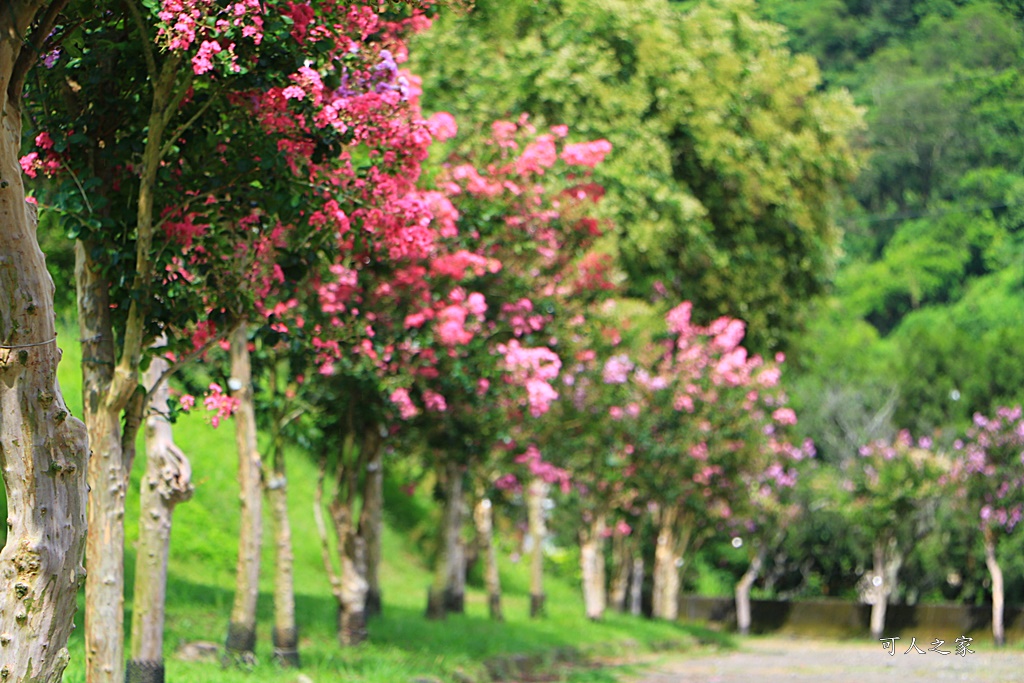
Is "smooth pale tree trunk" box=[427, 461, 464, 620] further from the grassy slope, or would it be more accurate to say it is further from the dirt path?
A: the dirt path

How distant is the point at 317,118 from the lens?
7.25 meters

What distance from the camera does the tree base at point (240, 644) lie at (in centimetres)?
1173

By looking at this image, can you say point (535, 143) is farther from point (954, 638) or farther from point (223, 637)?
point (954, 638)

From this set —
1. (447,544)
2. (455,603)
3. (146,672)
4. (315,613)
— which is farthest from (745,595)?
(146,672)

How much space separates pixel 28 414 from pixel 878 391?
3690cm

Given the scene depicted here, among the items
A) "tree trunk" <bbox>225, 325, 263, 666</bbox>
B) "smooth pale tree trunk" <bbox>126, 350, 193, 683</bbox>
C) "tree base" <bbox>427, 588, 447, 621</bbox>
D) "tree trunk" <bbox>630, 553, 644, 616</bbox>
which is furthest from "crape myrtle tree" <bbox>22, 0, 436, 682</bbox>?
"tree trunk" <bbox>630, 553, 644, 616</bbox>

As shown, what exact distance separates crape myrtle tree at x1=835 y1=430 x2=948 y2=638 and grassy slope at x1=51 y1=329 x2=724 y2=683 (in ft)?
18.2

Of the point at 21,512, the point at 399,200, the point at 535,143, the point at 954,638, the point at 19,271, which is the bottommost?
the point at 954,638

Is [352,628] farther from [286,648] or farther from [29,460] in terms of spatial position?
[29,460]

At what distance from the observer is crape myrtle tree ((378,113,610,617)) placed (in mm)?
14039

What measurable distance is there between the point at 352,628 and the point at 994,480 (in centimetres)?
1918

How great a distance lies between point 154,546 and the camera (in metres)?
9.23

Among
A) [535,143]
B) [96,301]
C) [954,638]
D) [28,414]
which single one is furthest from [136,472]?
[954,638]

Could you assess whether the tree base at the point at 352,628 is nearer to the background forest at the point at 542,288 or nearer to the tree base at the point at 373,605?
the background forest at the point at 542,288
